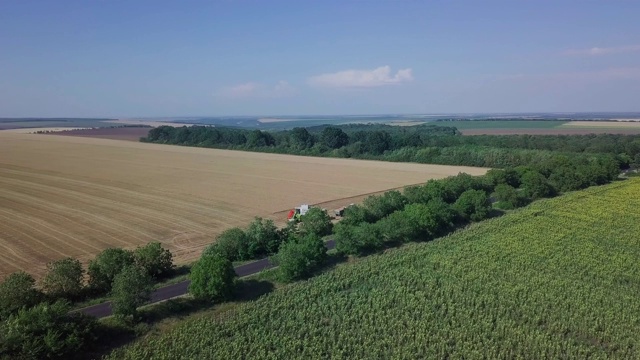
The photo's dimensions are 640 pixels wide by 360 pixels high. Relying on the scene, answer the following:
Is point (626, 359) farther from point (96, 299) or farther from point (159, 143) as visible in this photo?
point (159, 143)

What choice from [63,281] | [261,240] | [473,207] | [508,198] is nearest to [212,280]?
[63,281]

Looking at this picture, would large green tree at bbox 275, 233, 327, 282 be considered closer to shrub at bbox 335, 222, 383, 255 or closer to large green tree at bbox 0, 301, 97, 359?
shrub at bbox 335, 222, 383, 255

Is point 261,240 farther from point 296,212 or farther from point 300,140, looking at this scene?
point 300,140

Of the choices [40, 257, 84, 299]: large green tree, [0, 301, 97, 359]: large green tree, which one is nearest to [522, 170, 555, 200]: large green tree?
[40, 257, 84, 299]: large green tree

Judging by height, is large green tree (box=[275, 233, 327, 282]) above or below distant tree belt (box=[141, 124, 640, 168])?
below

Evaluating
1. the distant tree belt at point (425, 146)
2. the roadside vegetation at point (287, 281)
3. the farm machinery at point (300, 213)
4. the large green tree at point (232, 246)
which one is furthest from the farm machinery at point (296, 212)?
the distant tree belt at point (425, 146)
